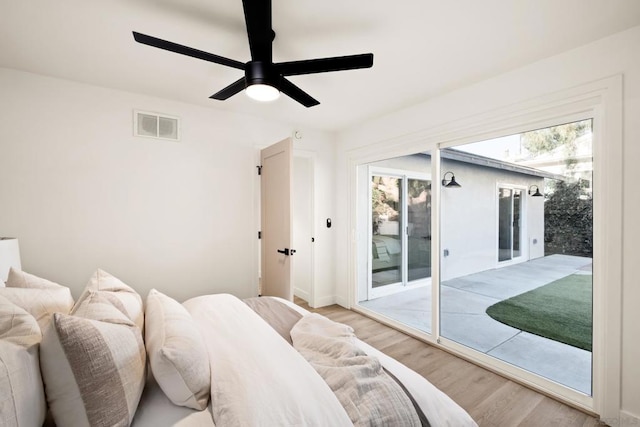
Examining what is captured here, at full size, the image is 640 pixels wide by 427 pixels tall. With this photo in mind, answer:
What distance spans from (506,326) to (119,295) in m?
3.14

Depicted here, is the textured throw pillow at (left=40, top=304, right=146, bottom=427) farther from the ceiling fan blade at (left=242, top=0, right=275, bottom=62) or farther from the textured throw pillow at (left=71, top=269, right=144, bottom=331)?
the ceiling fan blade at (left=242, top=0, right=275, bottom=62)

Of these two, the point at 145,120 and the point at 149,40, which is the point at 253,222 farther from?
the point at 149,40

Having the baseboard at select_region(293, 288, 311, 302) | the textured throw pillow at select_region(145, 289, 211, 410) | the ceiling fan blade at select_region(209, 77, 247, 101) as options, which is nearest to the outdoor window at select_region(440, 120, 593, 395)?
the baseboard at select_region(293, 288, 311, 302)

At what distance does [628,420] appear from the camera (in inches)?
70.3

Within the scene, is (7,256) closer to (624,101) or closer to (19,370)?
(19,370)

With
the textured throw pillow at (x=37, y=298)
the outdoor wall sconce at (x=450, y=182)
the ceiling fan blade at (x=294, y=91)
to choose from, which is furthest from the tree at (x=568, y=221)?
the textured throw pillow at (x=37, y=298)

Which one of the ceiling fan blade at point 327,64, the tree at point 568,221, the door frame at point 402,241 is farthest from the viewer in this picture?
the door frame at point 402,241

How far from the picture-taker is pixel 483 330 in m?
2.81

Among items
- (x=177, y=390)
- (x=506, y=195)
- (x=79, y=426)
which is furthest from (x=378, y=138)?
(x=79, y=426)

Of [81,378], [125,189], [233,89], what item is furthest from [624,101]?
[125,189]

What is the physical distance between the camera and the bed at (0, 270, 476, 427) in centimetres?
92

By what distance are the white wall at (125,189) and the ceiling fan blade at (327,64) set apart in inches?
74.0

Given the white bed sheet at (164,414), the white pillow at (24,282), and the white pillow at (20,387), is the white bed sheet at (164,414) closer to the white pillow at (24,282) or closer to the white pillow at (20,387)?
the white pillow at (20,387)

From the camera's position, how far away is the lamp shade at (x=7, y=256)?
5.93ft
